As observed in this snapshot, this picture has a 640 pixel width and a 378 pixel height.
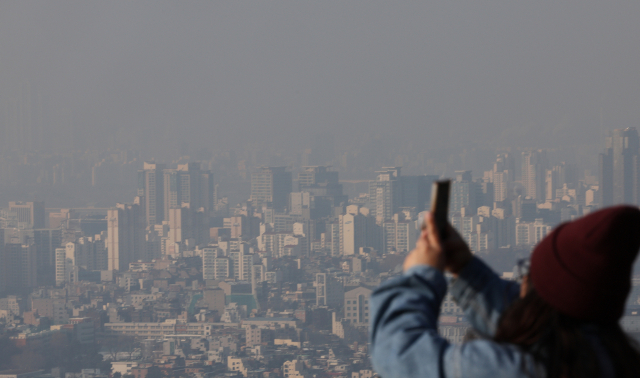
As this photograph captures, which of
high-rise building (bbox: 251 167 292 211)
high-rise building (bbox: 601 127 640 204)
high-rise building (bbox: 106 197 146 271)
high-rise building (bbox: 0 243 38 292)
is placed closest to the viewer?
high-rise building (bbox: 601 127 640 204)

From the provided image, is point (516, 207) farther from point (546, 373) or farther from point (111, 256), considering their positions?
point (546, 373)

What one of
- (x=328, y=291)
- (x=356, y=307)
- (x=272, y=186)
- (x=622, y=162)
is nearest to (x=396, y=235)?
(x=328, y=291)

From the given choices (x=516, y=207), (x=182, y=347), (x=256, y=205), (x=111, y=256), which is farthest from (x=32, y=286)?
(x=516, y=207)

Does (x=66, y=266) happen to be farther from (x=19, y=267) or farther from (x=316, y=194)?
(x=316, y=194)

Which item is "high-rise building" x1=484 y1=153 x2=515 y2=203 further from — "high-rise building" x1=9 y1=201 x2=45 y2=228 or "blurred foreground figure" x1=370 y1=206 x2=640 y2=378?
"blurred foreground figure" x1=370 y1=206 x2=640 y2=378

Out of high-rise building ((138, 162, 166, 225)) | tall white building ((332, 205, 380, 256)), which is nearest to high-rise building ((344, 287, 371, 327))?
tall white building ((332, 205, 380, 256))
